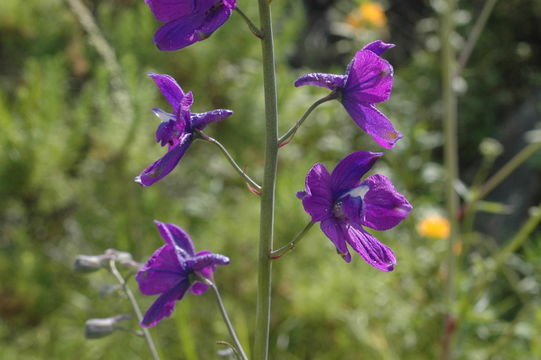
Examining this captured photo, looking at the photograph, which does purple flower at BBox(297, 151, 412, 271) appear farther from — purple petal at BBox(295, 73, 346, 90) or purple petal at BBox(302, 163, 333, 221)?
purple petal at BBox(295, 73, 346, 90)

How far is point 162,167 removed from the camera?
3.56 ft

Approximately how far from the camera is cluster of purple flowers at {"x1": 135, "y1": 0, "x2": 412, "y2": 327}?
42.4 inches

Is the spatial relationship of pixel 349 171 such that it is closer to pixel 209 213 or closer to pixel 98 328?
pixel 98 328

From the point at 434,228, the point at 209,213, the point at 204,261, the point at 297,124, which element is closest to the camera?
the point at 297,124

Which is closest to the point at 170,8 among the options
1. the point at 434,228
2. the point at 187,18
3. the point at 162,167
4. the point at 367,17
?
the point at 187,18

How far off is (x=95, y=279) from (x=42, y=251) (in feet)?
1.29

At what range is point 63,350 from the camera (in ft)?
8.80

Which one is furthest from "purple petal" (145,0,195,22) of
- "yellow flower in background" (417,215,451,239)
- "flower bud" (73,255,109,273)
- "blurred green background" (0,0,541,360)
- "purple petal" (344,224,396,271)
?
"yellow flower in background" (417,215,451,239)

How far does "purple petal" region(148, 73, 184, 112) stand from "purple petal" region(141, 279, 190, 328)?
31 cm

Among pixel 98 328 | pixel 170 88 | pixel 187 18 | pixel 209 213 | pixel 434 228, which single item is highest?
pixel 187 18

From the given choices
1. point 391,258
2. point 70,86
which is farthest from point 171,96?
point 70,86

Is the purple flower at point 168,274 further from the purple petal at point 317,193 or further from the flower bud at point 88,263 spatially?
the flower bud at point 88,263

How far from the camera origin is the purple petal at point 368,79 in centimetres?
111

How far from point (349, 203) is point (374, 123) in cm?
14
